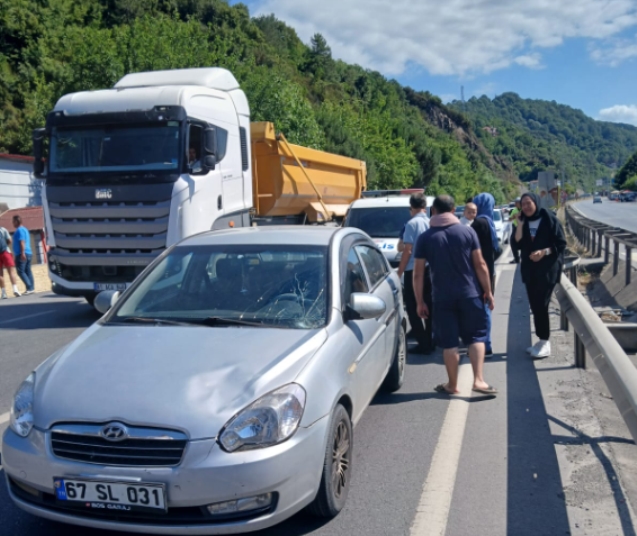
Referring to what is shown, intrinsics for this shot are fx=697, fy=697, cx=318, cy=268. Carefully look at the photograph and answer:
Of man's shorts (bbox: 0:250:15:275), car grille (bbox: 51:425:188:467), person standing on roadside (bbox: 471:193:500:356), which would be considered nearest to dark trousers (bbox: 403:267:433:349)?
person standing on roadside (bbox: 471:193:500:356)

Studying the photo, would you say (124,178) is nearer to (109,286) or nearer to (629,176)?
(109,286)

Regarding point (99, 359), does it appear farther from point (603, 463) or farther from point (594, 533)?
point (603, 463)

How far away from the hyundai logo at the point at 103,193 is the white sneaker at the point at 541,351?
6.18m

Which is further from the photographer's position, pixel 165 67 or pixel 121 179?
pixel 165 67

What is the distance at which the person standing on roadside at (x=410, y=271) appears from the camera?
803 centimetres

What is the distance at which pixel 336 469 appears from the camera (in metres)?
3.92

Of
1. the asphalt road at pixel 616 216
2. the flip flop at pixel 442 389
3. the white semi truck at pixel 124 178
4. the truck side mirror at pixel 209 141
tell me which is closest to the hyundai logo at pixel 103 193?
the white semi truck at pixel 124 178

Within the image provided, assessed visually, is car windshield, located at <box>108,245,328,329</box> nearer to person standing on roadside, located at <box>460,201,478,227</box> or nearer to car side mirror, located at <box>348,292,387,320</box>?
car side mirror, located at <box>348,292,387,320</box>

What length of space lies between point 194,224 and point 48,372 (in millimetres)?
6287

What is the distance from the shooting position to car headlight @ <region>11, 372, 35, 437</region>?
3.57 metres

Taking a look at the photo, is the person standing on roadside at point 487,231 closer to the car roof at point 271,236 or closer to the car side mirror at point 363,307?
the car roof at point 271,236

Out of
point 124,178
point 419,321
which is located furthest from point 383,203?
point 419,321

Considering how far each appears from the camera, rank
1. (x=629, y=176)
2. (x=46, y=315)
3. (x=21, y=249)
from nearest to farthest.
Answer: (x=46, y=315), (x=21, y=249), (x=629, y=176)

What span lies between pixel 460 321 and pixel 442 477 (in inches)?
76.8
